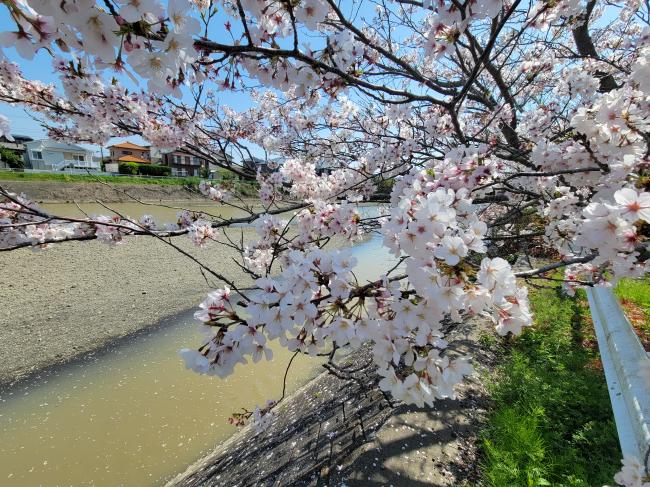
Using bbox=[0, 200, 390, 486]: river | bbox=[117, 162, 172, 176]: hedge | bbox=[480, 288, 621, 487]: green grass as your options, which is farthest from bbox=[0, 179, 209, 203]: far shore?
bbox=[480, 288, 621, 487]: green grass

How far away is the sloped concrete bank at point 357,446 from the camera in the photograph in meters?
2.66

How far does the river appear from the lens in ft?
14.1

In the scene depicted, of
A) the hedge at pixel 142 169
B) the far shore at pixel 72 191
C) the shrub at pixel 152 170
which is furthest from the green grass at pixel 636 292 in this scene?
the shrub at pixel 152 170

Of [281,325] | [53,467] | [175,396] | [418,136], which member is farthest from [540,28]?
[53,467]

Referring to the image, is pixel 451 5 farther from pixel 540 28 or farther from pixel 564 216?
pixel 564 216

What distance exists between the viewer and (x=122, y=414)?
5184 mm

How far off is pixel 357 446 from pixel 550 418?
199 centimetres

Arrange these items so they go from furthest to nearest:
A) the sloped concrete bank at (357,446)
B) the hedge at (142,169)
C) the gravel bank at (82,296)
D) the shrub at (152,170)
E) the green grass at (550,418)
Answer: the shrub at (152,170) < the hedge at (142,169) < the gravel bank at (82,296) < the sloped concrete bank at (357,446) < the green grass at (550,418)

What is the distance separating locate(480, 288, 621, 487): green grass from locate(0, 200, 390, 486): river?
3.51 m

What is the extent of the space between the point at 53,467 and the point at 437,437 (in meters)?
4.97

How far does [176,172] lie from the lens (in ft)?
145

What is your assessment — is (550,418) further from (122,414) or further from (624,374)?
(122,414)

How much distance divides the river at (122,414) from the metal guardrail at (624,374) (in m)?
4.42

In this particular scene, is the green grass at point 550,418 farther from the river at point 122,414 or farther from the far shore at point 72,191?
the far shore at point 72,191
